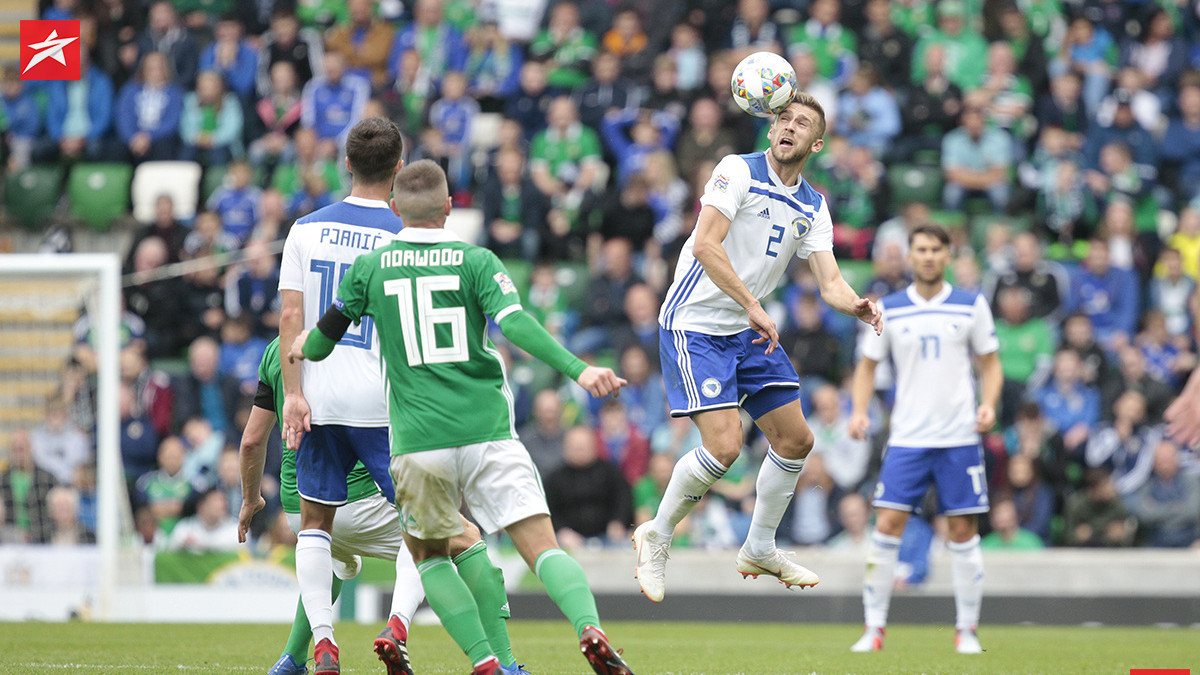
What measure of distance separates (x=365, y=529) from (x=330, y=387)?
33.6 inches

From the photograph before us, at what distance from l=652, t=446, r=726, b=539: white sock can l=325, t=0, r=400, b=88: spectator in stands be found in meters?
12.8

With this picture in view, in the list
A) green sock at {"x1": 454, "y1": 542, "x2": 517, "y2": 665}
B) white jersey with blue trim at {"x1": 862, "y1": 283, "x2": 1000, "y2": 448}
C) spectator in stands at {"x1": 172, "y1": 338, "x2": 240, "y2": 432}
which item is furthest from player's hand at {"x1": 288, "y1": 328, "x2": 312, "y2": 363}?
spectator in stands at {"x1": 172, "y1": 338, "x2": 240, "y2": 432}

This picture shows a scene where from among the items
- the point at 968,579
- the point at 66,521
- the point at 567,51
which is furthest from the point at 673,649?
the point at 567,51

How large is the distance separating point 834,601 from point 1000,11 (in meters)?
9.12

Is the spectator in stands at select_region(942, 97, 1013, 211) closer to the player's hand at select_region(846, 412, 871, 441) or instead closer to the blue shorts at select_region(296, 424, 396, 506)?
the player's hand at select_region(846, 412, 871, 441)

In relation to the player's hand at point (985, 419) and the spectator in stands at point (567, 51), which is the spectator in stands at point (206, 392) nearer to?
the spectator in stands at point (567, 51)

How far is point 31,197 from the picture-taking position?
19.2 meters

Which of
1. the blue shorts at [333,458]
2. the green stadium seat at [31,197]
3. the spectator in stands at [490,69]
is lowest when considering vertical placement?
the blue shorts at [333,458]

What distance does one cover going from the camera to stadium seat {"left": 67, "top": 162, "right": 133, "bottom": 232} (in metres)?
19.0

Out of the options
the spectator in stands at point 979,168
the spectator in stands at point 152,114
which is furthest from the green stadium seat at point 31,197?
the spectator in stands at point 979,168

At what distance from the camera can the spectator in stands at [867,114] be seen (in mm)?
18047

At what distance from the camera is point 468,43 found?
64.9ft

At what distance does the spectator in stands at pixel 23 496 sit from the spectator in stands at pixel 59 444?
0.31 feet

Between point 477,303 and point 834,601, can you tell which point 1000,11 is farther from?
point 477,303
